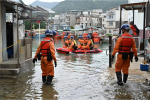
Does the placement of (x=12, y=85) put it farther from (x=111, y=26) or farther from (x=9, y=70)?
(x=111, y=26)

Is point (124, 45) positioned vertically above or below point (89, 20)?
below

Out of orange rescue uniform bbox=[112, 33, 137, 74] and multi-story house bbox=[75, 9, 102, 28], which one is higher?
multi-story house bbox=[75, 9, 102, 28]

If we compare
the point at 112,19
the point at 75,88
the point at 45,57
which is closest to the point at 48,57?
the point at 45,57

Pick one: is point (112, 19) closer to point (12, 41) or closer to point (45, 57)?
point (12, 41)

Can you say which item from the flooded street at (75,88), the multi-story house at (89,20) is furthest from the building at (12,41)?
the multi-story house at (89,20)

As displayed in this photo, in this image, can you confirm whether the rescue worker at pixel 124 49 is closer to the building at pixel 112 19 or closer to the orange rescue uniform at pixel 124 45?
the orange rescue uniform at pixel 124 45

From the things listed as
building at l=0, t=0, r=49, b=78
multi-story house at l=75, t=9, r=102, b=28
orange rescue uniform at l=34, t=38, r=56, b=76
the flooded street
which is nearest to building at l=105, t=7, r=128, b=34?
multi-story house at l=75, t=9, r=102, b=28

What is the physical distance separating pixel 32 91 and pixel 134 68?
5281 mm

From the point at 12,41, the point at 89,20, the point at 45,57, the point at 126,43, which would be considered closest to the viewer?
the point at 126,43

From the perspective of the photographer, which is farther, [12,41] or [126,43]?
[12,41]

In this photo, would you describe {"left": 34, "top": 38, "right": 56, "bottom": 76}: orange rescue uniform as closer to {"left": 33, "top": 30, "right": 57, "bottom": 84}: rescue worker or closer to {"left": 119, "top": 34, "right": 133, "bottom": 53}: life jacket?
{"left": 33, "top": 30, "right": 57, "bottom": 84}: rescue worker

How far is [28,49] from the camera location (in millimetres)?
10281

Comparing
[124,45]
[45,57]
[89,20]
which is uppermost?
[89,20]

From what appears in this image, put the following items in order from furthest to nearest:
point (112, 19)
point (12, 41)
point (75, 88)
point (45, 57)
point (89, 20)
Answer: point (89, 20) → point (112, 19) → point (12, 41) → point (45, 57) → point (75, 88)
